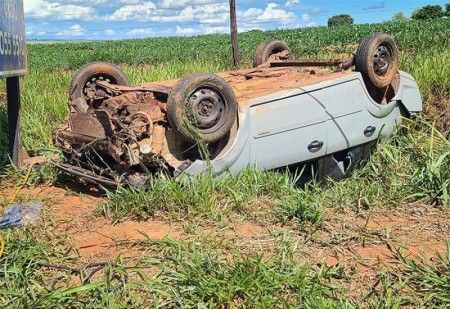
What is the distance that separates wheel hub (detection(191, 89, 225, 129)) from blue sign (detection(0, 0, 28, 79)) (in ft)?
5.81

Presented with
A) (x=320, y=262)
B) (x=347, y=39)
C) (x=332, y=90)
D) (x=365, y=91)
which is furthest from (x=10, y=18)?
(x=347, y=39)

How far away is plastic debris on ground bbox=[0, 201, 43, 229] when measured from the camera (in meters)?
4.14

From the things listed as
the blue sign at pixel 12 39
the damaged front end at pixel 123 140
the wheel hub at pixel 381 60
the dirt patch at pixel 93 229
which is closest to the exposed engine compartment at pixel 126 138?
the damaged front end at pixel 123 140

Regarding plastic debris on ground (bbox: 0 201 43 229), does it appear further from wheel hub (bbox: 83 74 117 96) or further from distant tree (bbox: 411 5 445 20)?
distant tree (bbox: 411 5 445 20)

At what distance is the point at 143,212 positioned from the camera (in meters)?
4.24

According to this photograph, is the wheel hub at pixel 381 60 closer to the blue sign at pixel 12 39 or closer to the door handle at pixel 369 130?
the door handle at pixel 369 130

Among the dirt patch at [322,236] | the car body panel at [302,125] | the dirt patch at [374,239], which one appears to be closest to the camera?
the dirt patch at [374,239]

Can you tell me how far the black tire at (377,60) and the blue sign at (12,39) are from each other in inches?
141

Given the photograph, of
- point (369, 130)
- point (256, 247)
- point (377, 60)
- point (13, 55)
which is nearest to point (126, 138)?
point (256, 247)

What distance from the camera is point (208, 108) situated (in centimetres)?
481

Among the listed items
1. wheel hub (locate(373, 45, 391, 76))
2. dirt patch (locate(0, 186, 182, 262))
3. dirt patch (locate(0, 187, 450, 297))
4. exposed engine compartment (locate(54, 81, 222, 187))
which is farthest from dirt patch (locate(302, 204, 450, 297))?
wheel hub (locate(373, 45, 391, 76))

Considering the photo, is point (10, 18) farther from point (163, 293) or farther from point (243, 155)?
point (163, 293)

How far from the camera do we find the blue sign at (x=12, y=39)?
5.16 metres

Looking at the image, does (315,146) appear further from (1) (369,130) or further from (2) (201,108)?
(2) (201,108)
